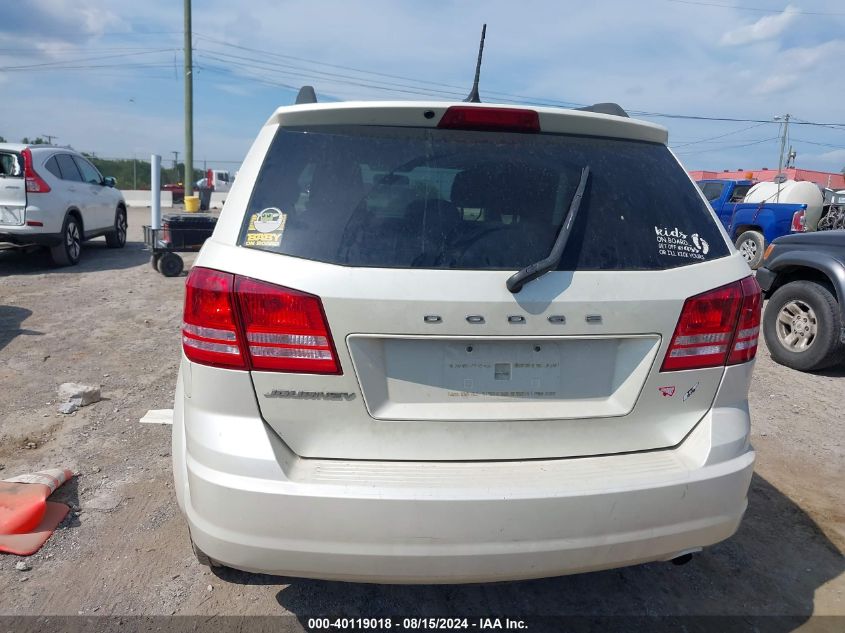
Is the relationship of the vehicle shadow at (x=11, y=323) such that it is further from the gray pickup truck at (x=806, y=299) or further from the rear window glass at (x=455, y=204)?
the gray pickup truck at (x=806, y=299)

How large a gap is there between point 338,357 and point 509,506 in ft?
2.19

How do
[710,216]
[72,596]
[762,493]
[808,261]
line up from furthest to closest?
[808,261], [762,493], [72,596], [710,216]

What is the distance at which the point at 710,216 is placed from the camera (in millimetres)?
2293

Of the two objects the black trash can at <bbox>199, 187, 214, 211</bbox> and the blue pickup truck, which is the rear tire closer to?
the blue pickup truck

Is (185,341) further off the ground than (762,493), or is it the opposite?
(185,341)

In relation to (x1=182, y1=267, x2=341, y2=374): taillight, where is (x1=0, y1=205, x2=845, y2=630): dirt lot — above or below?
below

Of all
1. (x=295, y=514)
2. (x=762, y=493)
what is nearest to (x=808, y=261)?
(x=762, y=493)

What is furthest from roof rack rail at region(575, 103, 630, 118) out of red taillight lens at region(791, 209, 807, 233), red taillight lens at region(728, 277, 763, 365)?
red taillight lens at region(791, 209, 807, 233)

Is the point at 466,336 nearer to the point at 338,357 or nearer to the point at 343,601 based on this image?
the point at 338,357

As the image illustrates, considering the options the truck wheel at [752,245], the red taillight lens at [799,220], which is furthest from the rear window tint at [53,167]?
the red taillight lens at [799,220]

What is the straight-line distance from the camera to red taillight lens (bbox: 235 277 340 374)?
1844mm

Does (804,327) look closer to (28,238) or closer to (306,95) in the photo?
(306,95)

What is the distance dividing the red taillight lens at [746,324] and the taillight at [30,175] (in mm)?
9816

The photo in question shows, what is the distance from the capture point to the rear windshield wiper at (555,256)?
1.89 m
